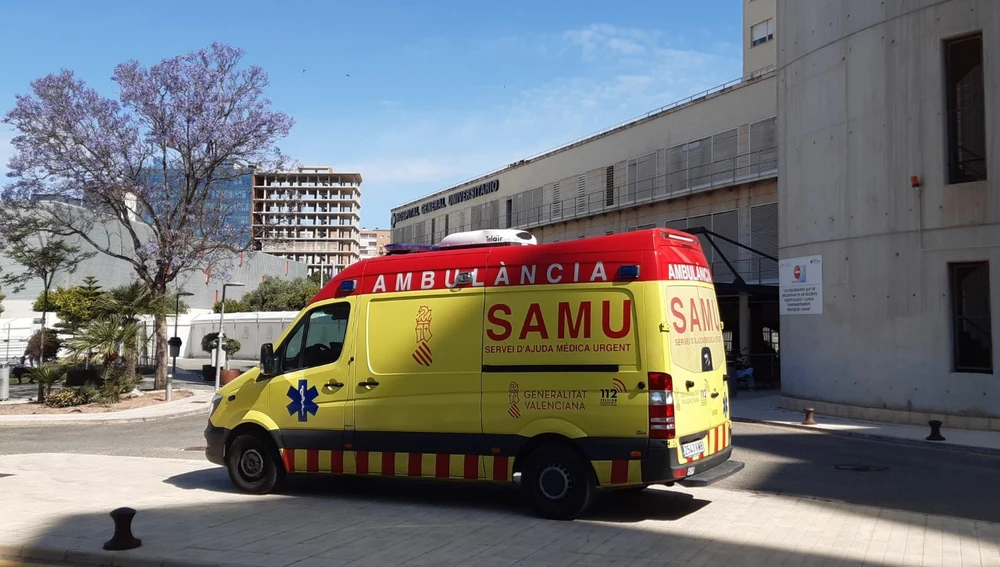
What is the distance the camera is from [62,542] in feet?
23.6

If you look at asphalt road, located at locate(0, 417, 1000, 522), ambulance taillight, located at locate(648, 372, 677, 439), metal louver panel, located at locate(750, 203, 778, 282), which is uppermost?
metal louver panel, located at locate(750, 203, 778, 282)

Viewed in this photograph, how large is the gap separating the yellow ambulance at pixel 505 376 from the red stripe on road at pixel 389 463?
0.5 inches

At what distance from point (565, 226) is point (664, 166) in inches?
346

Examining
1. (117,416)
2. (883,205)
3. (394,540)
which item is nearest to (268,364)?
(394,540)

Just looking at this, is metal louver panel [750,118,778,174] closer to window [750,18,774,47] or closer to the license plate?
window [750,18,774,47]

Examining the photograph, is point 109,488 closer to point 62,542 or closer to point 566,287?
point 62,542

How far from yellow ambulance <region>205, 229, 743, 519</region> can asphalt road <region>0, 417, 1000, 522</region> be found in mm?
2282

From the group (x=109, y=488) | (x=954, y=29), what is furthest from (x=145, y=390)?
(x=954, y=29)

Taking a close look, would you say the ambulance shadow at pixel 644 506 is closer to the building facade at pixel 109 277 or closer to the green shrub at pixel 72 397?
the green shrub at pixel 72 397

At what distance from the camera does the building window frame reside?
16625 millimetres

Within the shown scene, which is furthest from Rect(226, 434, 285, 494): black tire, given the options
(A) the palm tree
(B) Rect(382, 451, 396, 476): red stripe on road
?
(A) the palm tree

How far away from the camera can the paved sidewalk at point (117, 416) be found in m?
19.7

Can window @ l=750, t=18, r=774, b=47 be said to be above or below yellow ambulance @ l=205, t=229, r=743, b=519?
above

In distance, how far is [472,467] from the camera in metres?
8.36
